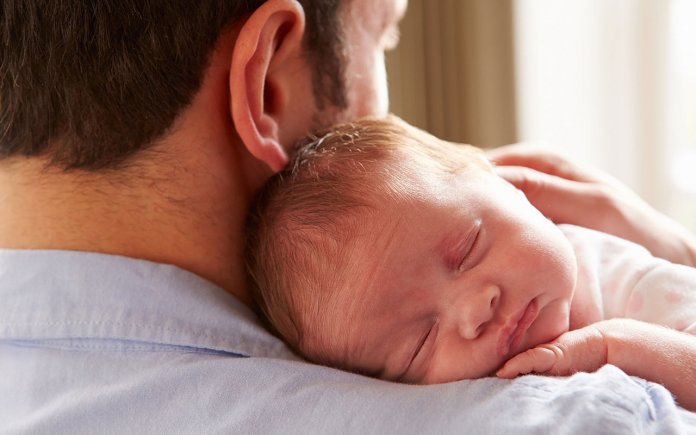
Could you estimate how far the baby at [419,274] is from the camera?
108cm

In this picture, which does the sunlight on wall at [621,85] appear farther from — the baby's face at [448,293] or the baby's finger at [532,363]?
the baby's finger at [532,363]

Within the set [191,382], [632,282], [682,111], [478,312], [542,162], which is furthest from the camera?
[682,111]

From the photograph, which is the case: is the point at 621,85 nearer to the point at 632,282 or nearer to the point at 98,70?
the point at 632,282

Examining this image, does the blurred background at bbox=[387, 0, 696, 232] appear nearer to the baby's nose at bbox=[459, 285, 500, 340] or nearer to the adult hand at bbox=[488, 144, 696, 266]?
the adult hand at bbox=[488, 144, 696, 266]

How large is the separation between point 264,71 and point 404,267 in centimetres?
32

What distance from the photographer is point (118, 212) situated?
1076 millimetres

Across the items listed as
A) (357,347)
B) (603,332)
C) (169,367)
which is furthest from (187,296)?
(603,332)

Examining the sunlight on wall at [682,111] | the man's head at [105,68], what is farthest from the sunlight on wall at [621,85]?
the man's head at [105,68]

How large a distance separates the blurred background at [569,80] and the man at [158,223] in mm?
1678

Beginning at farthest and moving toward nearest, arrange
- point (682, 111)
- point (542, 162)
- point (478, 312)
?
point (682, 111) → point (542, 162) → point (478, 312)

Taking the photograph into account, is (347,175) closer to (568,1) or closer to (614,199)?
(614,199)

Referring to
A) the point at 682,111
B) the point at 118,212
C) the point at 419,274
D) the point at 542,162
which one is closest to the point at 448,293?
the point at 419,274

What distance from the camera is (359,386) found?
887 millimetres

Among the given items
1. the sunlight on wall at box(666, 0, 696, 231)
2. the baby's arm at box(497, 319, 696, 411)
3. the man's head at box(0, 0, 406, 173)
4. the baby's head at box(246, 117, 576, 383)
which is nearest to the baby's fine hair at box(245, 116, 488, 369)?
the baby's head at box(246, 117, 576, 383)
